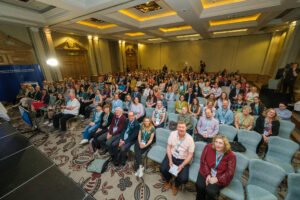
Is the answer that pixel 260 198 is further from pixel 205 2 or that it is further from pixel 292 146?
pixel 205 2

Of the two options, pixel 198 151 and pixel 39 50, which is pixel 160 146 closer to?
pixel 198 151

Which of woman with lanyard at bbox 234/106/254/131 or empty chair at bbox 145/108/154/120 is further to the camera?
empty chair at bbox 145/108/154/120

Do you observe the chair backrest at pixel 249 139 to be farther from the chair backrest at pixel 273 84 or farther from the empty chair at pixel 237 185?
the chair backrest at pixel 273 84

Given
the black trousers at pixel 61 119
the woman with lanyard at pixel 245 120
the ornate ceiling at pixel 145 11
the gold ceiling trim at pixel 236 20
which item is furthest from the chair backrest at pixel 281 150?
the gold ceiling trim at pixel 236 20

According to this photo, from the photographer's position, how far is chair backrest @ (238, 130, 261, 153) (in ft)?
7.60

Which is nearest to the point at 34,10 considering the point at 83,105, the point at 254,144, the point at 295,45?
the point at 83,105

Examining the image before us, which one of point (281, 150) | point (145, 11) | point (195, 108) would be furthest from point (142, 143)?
point (145, 11)

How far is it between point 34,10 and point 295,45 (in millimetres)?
13075

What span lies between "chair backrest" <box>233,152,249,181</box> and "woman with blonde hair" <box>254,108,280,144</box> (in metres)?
1.49

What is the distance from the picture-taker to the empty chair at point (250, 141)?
2.30 metres

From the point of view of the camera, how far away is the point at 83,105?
5.11 metres

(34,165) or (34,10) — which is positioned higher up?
(34,10)

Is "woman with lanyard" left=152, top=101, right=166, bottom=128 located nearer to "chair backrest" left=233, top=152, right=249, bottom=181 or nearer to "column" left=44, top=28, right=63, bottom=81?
"chair backrest" left=233, top=152, right=249, bottom=181

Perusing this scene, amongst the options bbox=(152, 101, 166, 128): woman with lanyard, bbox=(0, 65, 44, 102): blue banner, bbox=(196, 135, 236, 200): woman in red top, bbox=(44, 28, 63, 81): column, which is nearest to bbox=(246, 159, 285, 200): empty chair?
bbox=(196, 135, 236, 200): woman in red top
